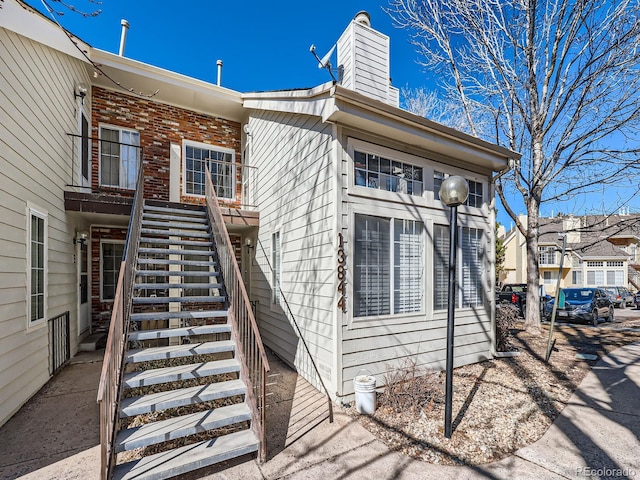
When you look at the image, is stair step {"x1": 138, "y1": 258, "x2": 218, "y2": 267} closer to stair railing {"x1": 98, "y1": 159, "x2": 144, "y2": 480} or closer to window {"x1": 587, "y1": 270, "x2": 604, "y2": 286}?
stair railing {"x1": 98, "y1": 159, "x2": 144, "y2": 480}

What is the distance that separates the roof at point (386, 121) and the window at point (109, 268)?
5325 mm

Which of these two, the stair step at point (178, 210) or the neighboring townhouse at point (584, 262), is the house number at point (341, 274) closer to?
the stair step at point (178, 210)

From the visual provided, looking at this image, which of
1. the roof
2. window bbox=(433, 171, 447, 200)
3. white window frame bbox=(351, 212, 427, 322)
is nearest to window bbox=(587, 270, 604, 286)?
the roof

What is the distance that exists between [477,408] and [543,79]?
10.0 m

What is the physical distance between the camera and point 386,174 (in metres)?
5.12

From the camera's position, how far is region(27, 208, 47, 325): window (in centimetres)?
464

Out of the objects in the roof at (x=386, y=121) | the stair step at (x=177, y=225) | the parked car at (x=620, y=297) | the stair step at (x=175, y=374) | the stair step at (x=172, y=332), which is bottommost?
the parked car at (x=620, y=297)

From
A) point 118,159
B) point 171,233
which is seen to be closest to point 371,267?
point 171,233

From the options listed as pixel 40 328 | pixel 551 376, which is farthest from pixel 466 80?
pixel 40 328

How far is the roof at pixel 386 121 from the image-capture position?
4262 mm

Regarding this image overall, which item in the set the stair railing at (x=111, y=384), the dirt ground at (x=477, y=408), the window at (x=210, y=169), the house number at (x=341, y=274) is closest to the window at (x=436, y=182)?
the house number at (x=341, y=274)

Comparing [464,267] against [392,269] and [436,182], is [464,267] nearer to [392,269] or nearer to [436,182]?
[436,182]

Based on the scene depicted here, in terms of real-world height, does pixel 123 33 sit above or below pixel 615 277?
above

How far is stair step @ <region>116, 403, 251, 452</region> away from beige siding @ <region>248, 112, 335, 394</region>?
5.14ft
